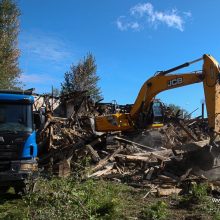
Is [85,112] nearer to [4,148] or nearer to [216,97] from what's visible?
[216,97]

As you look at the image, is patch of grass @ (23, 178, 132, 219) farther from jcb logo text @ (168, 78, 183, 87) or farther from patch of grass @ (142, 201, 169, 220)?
jcb logo text @ (168, 78, 183, 87)

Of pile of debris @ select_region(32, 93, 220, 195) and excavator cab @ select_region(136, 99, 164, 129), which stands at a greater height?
excavator cab @ select_region(136, 99, 164, 129)

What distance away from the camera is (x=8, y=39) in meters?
30.8

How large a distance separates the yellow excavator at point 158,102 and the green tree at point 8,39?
13.5 metres

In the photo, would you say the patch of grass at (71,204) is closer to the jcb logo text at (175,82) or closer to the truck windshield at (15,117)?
the truck windshield at (15,117)

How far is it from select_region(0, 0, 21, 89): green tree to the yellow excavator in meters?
13.5

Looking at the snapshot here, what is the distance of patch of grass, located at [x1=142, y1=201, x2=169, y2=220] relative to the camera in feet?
27.0

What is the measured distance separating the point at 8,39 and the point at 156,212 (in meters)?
25.2

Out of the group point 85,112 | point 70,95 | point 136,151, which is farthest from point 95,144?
point 70,95

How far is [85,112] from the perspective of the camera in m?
27.1

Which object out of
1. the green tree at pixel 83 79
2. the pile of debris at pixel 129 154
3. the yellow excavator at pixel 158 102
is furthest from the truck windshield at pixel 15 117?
the green tree at pixel 83 79

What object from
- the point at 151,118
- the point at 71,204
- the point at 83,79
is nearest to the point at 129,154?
the point at 151,118

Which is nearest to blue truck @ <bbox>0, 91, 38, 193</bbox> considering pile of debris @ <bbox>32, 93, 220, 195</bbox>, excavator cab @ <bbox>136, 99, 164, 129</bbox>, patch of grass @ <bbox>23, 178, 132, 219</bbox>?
patch of grass @ <bbox>23, 178, 132, 219</bbox>

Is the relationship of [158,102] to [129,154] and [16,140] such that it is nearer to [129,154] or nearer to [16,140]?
[129,154]
